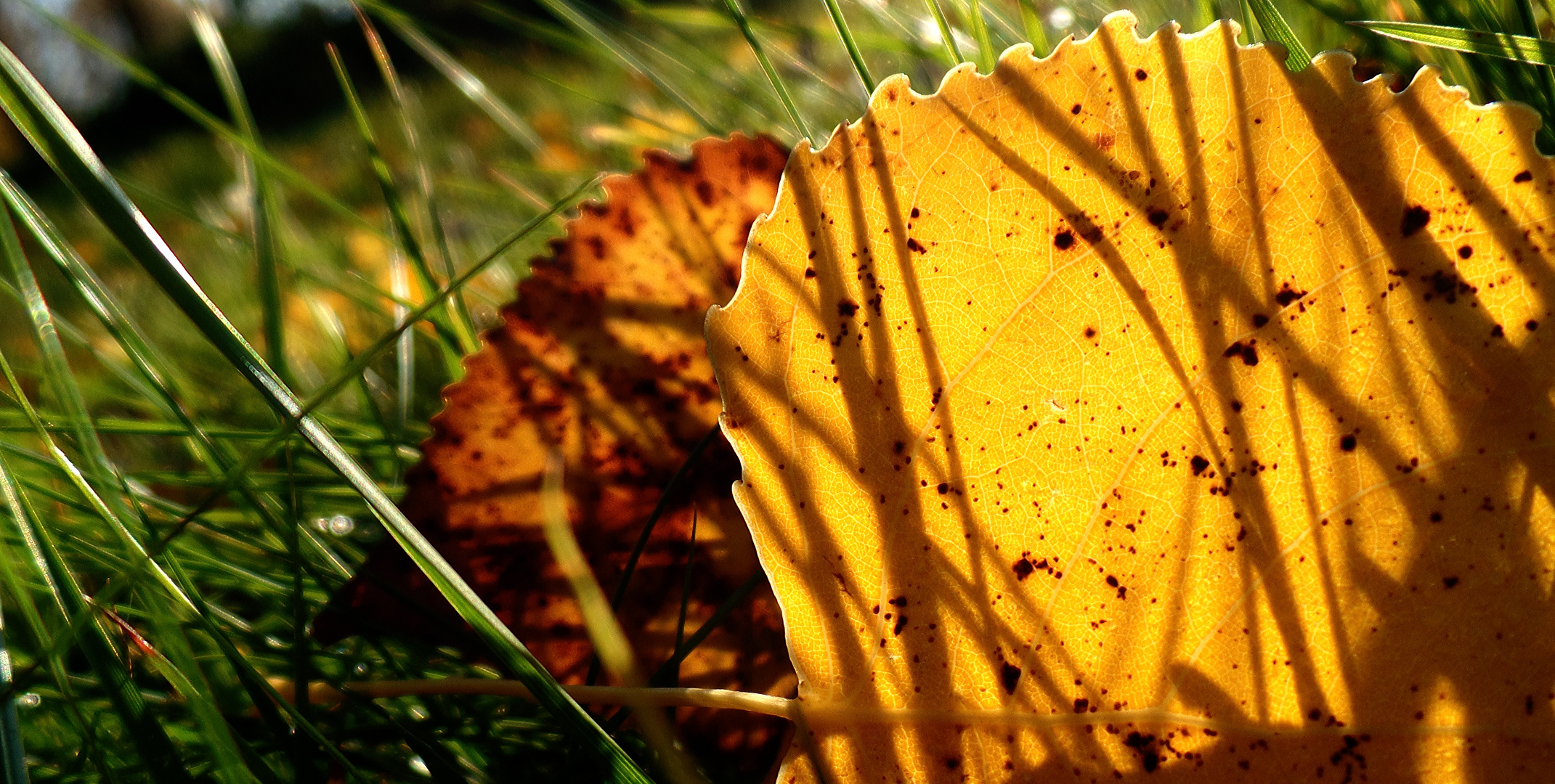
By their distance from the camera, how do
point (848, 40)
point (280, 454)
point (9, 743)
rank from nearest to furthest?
point (9, 743)
point (848, 40)
point (280, 454)

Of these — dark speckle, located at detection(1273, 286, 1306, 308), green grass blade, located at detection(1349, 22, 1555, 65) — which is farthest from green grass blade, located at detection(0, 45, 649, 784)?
green grass blade, located at detection(1349, 22, 1555, 65)

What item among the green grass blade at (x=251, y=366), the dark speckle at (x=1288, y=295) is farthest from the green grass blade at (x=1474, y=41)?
the green grass blade at (x=251, y=366)

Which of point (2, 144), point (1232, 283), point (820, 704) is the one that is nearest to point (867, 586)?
point (820, 704)

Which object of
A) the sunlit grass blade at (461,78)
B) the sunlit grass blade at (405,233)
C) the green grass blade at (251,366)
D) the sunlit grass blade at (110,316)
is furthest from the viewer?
the sunlit grass blade at (461,78)

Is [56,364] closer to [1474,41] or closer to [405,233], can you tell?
[405,233]

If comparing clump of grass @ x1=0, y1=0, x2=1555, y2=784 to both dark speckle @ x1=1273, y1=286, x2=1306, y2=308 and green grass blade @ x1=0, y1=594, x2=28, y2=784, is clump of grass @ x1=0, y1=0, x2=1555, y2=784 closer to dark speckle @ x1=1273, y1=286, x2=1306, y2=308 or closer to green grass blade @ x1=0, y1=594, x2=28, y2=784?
green grass blade @ x1=0, y1=594, x2=28, y2=784

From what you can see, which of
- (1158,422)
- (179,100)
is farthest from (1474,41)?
(179,100)

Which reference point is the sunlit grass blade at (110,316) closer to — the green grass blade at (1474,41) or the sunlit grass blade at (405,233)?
the sunlit grass blade at (405,233)

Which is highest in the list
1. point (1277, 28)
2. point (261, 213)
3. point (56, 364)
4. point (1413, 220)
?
point (1277, 28)
